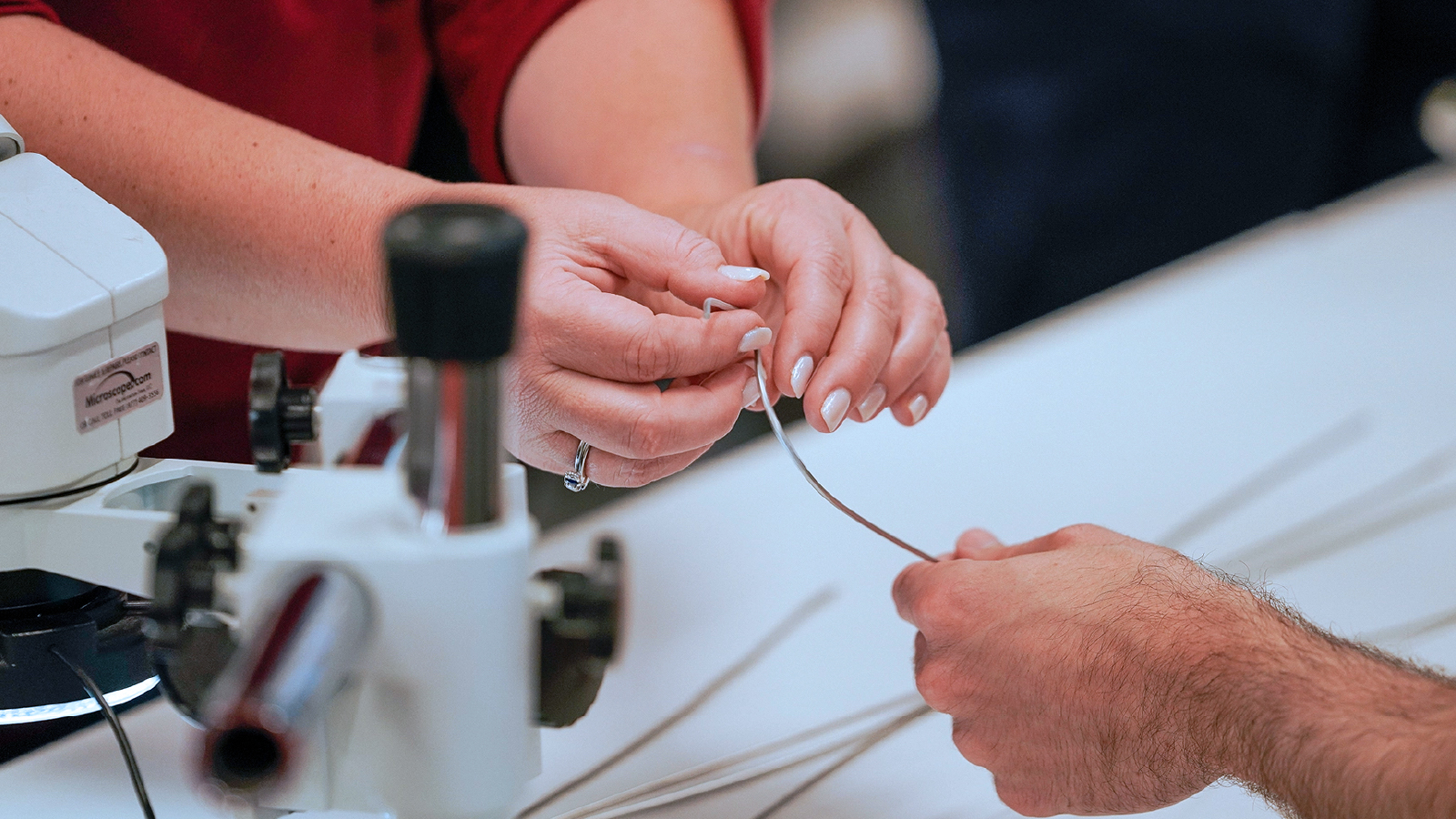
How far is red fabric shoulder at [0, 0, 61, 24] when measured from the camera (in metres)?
0.64

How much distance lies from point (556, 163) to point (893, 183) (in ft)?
3.05

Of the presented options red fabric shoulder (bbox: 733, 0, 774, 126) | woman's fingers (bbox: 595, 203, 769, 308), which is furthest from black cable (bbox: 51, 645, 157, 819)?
red fabric shoulder (bbox: 733, 0, 774, 126)

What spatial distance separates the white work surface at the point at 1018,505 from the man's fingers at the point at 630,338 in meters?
0.26

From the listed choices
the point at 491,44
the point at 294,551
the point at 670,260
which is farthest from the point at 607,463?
the point at 491,44

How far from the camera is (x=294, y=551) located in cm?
38

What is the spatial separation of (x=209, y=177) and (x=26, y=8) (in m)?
0.13

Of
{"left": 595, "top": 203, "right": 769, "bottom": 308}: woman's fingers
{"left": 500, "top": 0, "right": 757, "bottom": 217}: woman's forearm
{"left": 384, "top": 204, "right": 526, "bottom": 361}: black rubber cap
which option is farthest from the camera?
{"left": 500, "top": 0, "right": 757, "bottom": 217}: woman's forearm

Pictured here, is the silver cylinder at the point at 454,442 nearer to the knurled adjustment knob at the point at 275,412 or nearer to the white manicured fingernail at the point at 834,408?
the knurled adjustment knob at the point at 275,412

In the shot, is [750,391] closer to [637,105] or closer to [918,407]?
[918,407]

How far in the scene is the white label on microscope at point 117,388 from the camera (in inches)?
20.0

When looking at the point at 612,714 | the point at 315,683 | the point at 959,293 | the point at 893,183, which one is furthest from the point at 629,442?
the point at 959,293

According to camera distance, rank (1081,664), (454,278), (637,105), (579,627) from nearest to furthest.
→ (454,278)
(579,627)
(1081,664)
(637,105)

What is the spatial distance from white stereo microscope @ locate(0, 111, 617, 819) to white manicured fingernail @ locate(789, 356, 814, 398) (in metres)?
0.23

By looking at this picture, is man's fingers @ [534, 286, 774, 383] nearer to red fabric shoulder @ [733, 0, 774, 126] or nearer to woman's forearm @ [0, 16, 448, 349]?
woman's forearm @ [0, 16, 448, 349]
